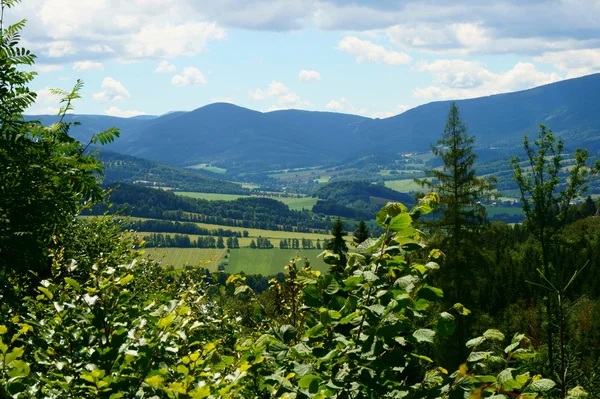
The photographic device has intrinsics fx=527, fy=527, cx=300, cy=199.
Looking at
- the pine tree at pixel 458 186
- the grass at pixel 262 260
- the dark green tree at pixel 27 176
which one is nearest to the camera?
the dark green tree at pixel 27 176

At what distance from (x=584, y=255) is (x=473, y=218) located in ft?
164

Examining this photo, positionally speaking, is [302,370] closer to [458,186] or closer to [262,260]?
[458,186]

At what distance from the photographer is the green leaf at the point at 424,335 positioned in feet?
9.32

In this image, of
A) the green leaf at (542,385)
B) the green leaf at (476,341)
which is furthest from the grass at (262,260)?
the green leaf at (542,385)

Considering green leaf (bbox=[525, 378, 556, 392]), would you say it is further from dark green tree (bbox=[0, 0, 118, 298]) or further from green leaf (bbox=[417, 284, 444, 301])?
dark green tree (bbox=[0, 0, 118, 298])

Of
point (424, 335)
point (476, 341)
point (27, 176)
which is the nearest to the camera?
point (424, 335)

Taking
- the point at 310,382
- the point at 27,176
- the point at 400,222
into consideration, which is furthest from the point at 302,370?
the point at 27,176

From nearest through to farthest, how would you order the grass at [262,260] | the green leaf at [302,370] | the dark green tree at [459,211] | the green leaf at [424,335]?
the green leaf at [424,335] < the green leaf at [302,370] < the dark green tree at [459,211] < the grass at [262,260]

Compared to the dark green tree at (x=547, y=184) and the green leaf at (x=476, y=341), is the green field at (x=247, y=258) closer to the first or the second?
the dark green tree at (x=547, y=184)

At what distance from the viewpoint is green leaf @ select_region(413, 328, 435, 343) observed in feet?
9.32

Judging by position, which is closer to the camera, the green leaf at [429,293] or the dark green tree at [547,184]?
the green leaf at [429,293]

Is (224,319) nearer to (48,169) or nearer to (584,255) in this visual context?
(48,169)

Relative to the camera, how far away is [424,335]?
9.55 ft

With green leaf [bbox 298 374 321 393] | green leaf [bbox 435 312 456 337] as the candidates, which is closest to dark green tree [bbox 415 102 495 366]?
green leaf [bbox 435 312 456 337]
